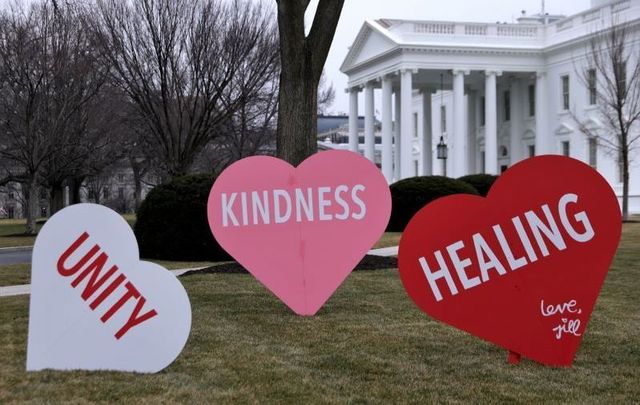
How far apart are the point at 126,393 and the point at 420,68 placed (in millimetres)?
42516

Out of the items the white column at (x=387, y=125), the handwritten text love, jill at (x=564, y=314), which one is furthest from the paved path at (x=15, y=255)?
the white column at (x=387, y=125)

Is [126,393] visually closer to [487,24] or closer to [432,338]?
[432,338]

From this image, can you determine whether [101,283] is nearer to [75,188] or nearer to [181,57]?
[181,57]

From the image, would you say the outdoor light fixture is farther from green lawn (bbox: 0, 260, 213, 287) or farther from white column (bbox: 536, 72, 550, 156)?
green lawn (bbox: 0, 260, 213, 287)

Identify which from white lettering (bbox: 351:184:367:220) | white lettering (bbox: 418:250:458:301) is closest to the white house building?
white lettering (bbox: 351:184:367:220)

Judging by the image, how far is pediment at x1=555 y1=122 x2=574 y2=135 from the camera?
143 ft

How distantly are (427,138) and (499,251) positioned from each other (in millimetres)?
47542

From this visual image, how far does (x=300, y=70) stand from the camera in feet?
42.9

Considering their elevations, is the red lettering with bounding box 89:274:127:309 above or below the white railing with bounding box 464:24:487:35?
below

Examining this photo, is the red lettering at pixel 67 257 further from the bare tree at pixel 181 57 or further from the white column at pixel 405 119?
the white column at pixel 405 119

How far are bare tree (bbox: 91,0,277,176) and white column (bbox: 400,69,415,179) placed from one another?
18168 mm

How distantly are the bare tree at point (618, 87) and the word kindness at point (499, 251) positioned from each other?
25.7 meters

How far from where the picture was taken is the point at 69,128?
30484mm

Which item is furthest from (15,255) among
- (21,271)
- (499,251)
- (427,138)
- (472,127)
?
(472,127)
